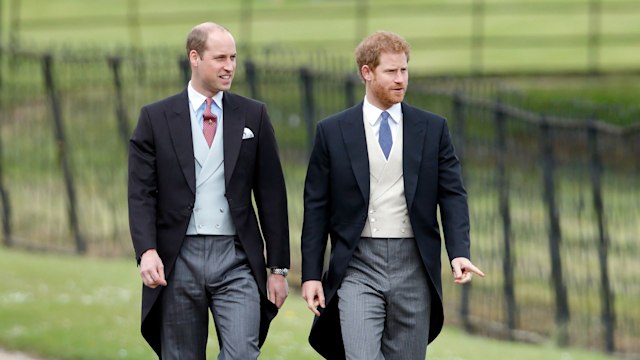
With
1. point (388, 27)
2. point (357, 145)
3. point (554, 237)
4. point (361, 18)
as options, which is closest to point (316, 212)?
point (357, 145)

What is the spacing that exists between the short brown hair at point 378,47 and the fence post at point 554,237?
7427 millimetres

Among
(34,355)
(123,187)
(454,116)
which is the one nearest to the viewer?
(34,355)

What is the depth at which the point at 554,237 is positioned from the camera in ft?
46.8

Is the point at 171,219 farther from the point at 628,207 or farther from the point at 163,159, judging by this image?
the point at 628,207

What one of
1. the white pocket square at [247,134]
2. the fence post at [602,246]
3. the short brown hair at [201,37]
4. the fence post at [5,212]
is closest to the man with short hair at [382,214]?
the white pocket square at [247,134]

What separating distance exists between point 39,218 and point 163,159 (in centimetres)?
1083

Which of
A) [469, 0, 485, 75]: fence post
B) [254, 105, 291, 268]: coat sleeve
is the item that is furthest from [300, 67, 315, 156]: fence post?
[469, 0, 485, 75]: fence post

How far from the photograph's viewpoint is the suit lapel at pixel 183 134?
7016mm

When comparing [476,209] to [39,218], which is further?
[39,218]

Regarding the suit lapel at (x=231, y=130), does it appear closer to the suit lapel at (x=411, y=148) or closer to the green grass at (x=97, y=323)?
the suit lapel at (x=411, y=148)

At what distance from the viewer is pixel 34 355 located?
10.7 meters

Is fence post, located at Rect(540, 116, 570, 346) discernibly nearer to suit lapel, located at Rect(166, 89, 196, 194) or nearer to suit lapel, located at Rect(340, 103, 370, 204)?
suit lapel, located at Rect(340, 103, 370, 204)

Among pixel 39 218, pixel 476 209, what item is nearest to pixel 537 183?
pixel 476 209

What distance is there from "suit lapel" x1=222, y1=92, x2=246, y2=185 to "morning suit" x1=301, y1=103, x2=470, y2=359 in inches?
12.4
